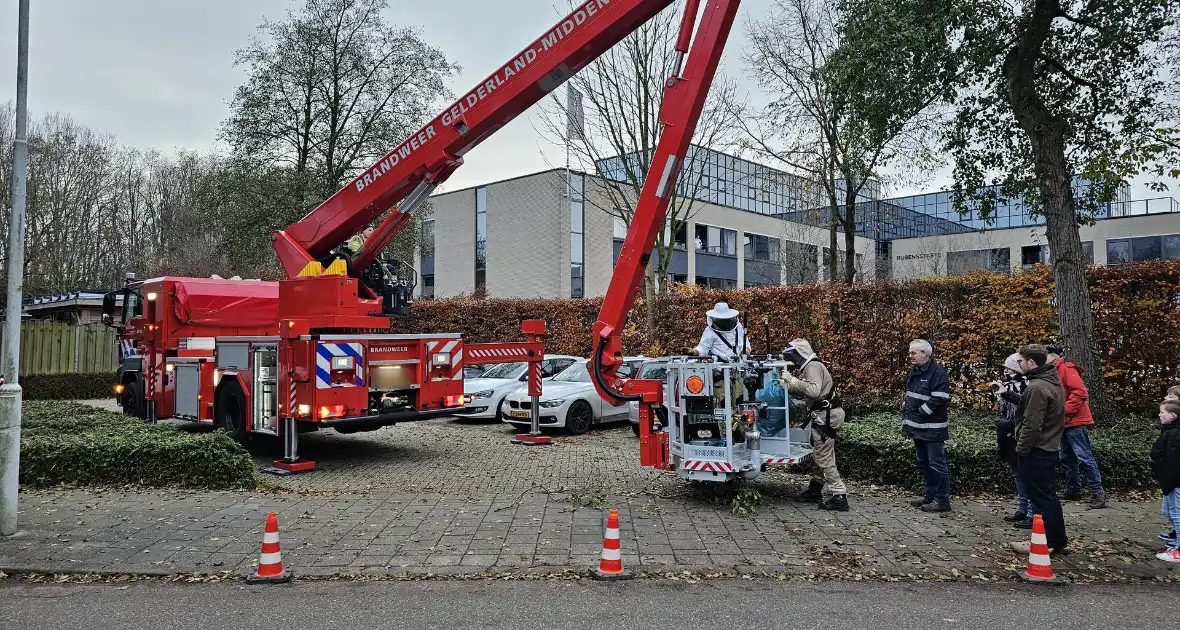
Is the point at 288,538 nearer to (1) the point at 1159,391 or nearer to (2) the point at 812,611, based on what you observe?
(2) the point at 812,611

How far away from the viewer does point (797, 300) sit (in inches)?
556

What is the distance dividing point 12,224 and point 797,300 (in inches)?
464

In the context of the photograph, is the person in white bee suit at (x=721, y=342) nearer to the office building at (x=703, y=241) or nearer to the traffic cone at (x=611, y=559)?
the traffic cone at (x=611, y=559)

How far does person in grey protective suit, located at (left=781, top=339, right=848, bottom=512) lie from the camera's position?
23.9 feet

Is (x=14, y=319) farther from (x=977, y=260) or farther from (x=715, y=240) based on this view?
(x=977, y=260)

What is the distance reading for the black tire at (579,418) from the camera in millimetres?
13248

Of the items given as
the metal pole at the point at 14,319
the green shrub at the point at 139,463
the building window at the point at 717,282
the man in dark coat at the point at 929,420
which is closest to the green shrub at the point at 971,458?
the man in dark coat at the point at 929,420

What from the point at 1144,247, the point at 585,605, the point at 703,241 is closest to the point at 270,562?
the point at 585,605

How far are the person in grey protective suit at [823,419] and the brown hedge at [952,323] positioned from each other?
4.78m

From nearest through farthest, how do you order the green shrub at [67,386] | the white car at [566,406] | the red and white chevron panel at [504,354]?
the red and white chevron panel at [504,354], the white car at [566,406], the green shrub at [67,386]

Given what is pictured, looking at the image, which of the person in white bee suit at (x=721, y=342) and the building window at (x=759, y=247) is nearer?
the person in white bee suit at (x=721, y=342)

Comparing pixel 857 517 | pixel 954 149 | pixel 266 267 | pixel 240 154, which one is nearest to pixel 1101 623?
pixel 857 517

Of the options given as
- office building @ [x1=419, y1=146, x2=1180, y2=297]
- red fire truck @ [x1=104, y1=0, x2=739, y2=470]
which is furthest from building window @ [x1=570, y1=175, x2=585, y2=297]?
red fire truck @ [x1=104, y1=0, x2=739, y2=470]

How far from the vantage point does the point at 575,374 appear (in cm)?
1428
